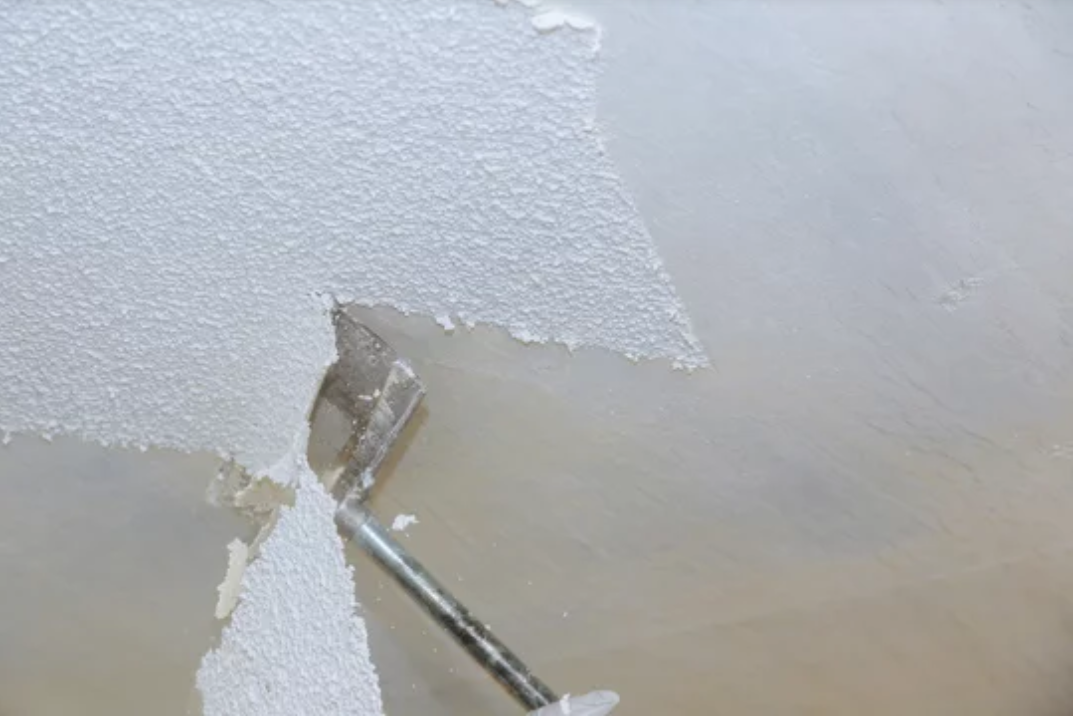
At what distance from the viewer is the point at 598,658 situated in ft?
3.76

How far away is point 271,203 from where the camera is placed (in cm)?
87

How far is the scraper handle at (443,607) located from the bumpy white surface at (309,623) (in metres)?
0.03

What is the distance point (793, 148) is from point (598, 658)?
66 centimetres

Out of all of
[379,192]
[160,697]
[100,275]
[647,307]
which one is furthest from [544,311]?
[160,697]

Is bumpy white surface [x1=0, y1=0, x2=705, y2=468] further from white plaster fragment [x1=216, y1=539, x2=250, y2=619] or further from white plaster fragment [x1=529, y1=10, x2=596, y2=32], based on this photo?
white plaster fragment [x1=216, y1=539, x2=250, y2=619]

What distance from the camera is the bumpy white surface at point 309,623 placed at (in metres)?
1.03

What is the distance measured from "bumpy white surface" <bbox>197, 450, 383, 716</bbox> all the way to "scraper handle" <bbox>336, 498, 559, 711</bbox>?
1.2 inches

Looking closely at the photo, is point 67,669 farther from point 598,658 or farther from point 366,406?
point 598,658

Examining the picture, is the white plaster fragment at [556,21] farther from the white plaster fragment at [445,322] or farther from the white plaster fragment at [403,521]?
the white plaster fragment at [403,521]

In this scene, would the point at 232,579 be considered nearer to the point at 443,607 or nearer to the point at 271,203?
the point at 443,607

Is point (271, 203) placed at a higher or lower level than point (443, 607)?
higher

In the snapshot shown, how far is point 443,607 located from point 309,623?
16 centimetres

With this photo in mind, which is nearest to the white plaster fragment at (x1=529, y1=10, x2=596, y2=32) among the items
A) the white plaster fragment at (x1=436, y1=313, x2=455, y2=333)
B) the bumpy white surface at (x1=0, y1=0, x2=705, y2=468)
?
the bumpy white surface at (x1=0, y1=0, x2=705, y2=468)

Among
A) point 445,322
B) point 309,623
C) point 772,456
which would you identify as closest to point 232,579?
point 309,623
